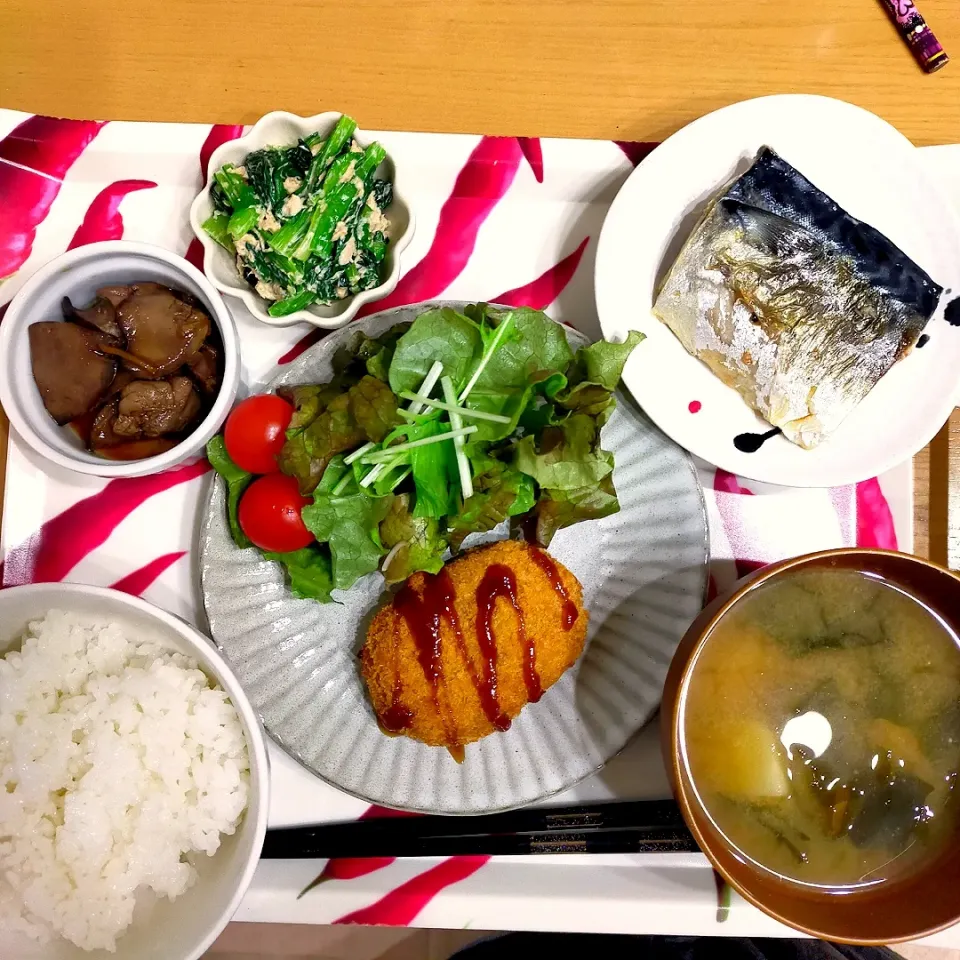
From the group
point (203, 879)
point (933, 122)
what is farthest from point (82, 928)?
point (933, 122)

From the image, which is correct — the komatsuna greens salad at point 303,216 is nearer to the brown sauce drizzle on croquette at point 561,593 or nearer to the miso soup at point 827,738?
the brown sauce drizzle on croquette at point 561,593

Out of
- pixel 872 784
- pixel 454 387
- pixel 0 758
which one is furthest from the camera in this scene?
pixel 454 387

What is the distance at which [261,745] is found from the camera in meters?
1.39

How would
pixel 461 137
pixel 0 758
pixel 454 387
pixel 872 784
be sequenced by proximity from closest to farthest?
pixel 872 784, pixel 0 758, pixel 454 387, pixel 461 137

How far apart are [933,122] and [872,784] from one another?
1350mm

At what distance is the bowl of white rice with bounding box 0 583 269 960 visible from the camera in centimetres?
137

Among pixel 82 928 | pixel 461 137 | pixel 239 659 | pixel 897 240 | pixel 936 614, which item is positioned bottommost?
pixel 82 928

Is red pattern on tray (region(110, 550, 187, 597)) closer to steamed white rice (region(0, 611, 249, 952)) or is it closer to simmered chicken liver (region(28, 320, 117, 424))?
steamed white rice (region(0, 611, 249, 952))

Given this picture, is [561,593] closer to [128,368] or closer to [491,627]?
[491,627]

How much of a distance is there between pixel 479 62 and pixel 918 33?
91 cm

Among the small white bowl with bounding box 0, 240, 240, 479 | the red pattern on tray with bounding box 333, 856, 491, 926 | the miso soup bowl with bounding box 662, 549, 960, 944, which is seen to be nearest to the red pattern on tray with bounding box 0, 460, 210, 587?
the small white bowl with bounding box 0, 240, 240, 479

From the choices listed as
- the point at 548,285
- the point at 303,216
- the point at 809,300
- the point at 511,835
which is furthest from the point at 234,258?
the point at 511,835

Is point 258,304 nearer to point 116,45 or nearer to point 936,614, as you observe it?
point 116,45

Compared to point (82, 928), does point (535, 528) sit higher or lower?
higher
